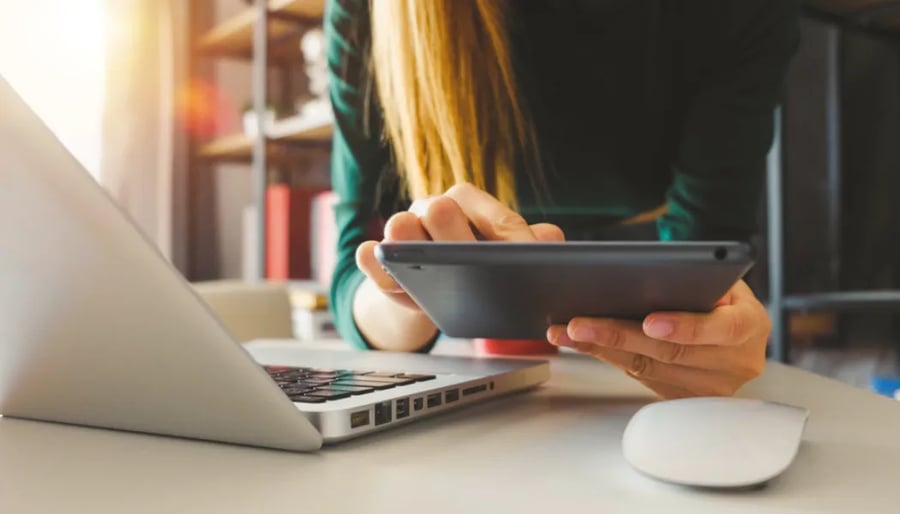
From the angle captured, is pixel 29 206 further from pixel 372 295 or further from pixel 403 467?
pixel 372 295

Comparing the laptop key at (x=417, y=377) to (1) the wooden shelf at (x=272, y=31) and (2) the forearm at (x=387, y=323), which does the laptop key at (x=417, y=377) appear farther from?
(1) the wooden shelf at (x=272, y=31)

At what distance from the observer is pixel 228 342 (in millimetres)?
311

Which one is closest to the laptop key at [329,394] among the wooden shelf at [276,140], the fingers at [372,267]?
the fingers at [372,267]

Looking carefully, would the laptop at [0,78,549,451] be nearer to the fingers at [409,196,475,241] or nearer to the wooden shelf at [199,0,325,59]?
the fingers at [409,196,475,241]

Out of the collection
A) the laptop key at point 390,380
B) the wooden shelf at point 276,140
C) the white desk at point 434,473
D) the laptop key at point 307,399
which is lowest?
the white desk at point 434,473

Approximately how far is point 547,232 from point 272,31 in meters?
1.96

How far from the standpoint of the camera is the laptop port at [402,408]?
0.39 m

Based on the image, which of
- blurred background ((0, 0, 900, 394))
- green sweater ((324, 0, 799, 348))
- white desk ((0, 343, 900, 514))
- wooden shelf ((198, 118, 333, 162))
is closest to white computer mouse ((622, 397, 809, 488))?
white desk ((0, 343, 900, 514))

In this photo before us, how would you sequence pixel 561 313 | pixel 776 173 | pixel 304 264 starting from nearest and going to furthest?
Result: 1. pixel 561 313
2. pixel 776 173
3. pixel 304 264

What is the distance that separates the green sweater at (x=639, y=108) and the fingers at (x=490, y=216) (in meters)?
0.29

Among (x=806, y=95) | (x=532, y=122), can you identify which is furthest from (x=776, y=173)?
(x=532, y=122)

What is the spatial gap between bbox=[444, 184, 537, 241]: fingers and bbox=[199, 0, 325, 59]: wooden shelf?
1616 millimetres

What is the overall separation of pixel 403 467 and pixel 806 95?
1.23m

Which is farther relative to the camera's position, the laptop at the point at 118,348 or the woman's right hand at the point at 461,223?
the woman's right hand at the point at 461,223
